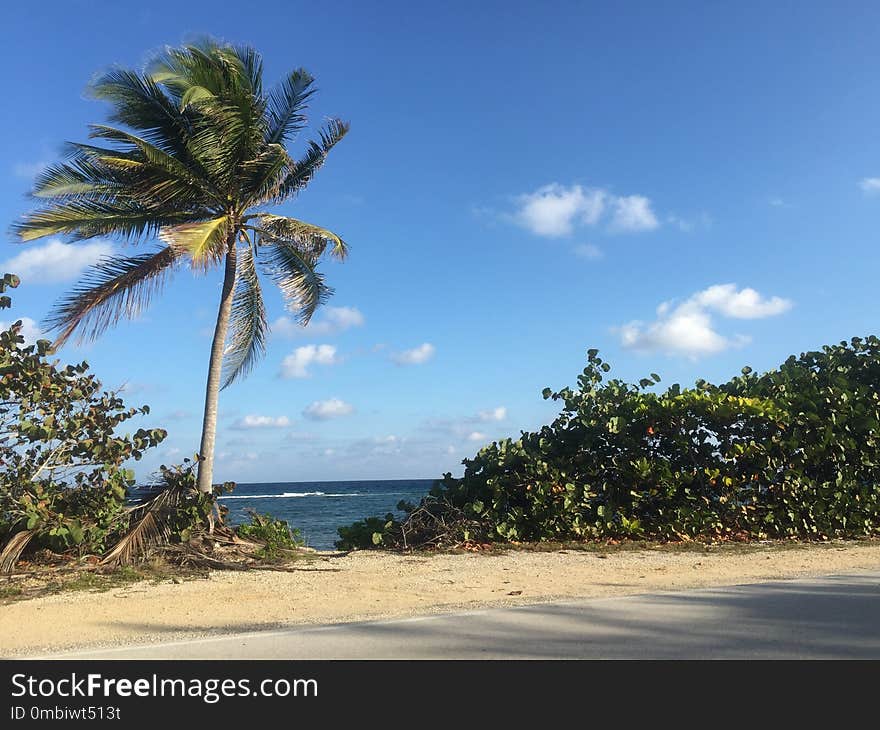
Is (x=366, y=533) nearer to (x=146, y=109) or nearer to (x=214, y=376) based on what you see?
(x=214, y=376)

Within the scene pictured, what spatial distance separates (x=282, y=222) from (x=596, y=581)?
25.4ft

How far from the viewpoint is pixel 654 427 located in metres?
12.6

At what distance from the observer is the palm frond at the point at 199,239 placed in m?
10.2

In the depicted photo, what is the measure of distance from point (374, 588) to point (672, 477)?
20.1 feet

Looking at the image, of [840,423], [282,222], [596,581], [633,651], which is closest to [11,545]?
[282,222]

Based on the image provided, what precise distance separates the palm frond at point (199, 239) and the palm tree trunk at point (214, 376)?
0.70m

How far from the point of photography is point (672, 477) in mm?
12266

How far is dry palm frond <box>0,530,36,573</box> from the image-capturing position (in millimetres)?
9320

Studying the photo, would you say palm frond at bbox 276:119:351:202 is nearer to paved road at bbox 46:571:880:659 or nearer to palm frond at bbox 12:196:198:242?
palm frond at bbox 12:196:198:242

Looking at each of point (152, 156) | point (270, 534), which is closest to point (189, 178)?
point (152, 156)

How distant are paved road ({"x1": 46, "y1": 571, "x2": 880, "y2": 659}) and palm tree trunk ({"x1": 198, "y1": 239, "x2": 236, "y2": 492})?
5852 mm

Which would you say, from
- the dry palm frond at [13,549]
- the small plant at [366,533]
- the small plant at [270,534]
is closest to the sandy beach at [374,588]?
the small plant at [270,534]

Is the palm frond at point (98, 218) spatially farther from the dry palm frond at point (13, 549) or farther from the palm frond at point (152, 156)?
the dry palm frond at point (13, 549)
